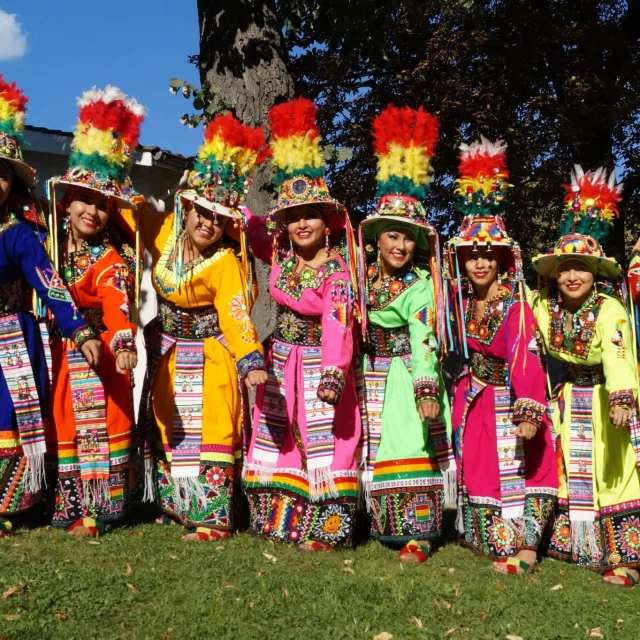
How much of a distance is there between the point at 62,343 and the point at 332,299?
1.62 meters

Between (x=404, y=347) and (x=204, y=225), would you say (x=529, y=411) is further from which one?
(x=204, y=225)

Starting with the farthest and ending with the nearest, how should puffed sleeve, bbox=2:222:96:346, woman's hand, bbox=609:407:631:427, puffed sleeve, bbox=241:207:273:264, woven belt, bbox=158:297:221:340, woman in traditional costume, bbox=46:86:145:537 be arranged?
puffed sleeve, bbox=241:207:273:264
woven belt, bbox=158:297:221:340
woman in traditional costume, bbox=46:86:145:537
puffed sleeve, bbox=2:222:96:346
woman's hand, bbox=609:407:631:427

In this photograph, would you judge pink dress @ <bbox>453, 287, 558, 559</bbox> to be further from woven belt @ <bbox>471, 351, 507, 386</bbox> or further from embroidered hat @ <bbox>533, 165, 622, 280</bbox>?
embroidered hat @ <bbox>533, 165, 622, 280</bbox>

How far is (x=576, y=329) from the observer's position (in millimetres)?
4594

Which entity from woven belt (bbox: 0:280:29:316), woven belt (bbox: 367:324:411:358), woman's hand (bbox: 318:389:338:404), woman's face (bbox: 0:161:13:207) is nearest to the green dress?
woven belt (bbox: 367:324:411:358)

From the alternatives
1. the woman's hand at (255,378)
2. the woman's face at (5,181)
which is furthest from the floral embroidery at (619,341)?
the woman's face at (5,181)

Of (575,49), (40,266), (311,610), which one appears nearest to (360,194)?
(575,49)

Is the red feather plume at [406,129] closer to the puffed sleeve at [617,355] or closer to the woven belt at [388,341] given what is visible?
the woven belt at [388,341]

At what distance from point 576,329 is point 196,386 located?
223 centimetres

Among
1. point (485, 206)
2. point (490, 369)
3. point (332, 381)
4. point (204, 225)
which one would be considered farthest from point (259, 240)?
point (490, 369)

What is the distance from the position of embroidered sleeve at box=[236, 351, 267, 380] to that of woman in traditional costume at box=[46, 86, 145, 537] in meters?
0.62

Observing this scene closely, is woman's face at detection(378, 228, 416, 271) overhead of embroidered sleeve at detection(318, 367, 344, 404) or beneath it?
overhead

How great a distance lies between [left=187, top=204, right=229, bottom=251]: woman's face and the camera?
4.80 m

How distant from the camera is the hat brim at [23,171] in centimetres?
449
